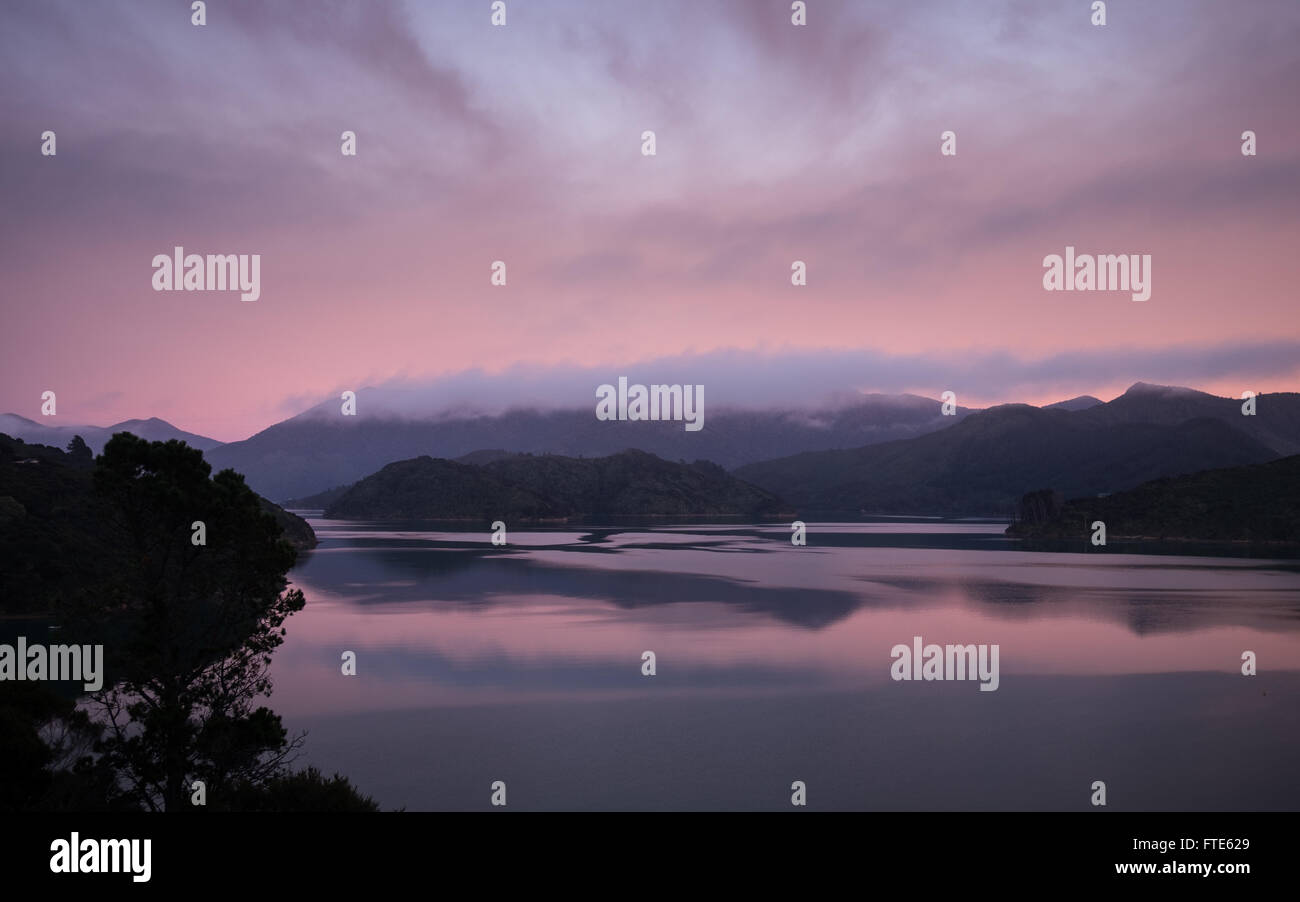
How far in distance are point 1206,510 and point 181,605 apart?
648ft

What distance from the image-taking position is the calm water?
29078mm

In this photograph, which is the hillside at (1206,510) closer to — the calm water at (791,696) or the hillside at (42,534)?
the calm water at (791,696)

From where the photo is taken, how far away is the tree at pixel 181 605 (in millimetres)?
21344

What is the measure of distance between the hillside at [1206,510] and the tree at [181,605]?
18906 cm

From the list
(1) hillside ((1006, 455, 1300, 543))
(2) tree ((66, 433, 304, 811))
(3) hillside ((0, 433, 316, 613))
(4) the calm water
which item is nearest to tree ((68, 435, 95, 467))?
(3) hillside ((0, 433, 316, 613))

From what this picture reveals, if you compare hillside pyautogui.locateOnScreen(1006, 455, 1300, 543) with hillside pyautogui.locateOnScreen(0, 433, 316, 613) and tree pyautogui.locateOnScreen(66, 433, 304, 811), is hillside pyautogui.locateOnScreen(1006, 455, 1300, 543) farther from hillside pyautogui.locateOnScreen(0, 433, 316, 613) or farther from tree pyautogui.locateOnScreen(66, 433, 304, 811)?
tree pyautogui.locateOnScreen(66, 433, 304, 811)

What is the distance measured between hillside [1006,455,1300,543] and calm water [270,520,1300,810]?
88591mm

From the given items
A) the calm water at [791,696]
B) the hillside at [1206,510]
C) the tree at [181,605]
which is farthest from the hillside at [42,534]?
the hillside at [1206,510]

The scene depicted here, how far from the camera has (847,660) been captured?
52469 mm
